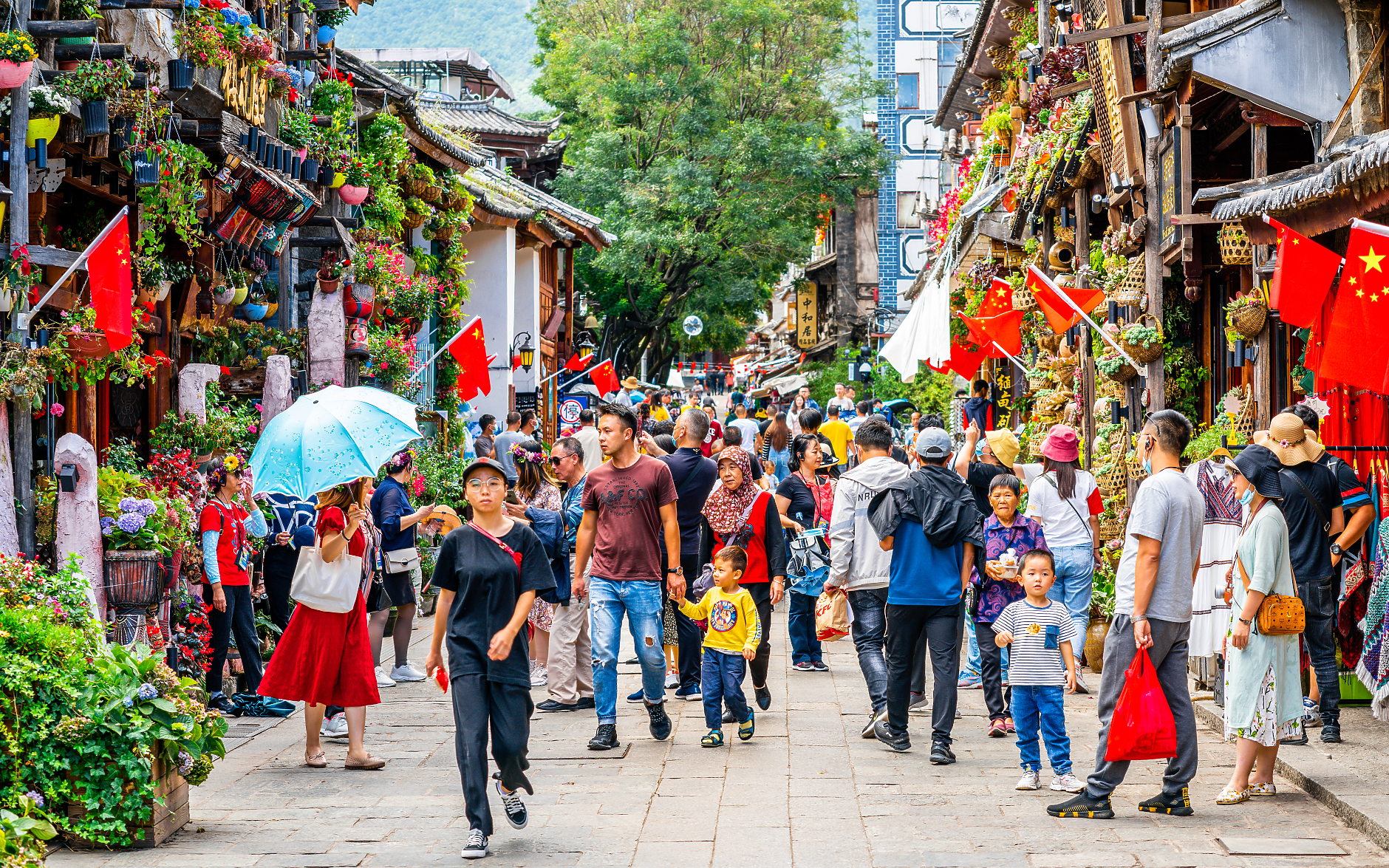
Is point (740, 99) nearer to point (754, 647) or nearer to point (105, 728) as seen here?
point (754, 647)

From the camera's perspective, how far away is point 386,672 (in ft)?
37.9


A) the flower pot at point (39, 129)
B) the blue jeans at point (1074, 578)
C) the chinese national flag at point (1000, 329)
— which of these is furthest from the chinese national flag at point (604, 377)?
the flower pot at point (39, 129)

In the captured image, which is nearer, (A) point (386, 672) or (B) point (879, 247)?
(A) point (386, 672)

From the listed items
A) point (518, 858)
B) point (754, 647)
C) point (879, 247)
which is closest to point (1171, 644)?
point (754, 647)

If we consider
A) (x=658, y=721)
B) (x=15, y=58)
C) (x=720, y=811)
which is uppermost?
(x=15, y=58)

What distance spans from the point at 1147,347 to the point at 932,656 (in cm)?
663

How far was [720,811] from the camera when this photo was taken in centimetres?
708

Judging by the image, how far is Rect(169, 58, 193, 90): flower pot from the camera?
1052cm

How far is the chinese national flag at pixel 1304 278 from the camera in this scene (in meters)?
8.66

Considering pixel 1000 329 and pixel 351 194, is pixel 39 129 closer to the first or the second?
pixel 351 194

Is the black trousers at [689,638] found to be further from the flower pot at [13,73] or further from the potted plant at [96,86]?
the flower pot at [13,73]

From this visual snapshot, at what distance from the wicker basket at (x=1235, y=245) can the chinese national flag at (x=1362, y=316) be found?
11.8 feet

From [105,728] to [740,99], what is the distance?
34.7 metres

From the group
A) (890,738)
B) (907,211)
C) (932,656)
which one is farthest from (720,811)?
(907,211)
